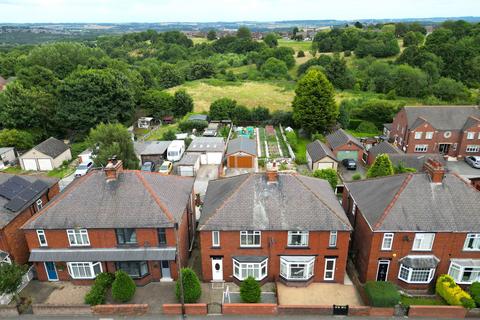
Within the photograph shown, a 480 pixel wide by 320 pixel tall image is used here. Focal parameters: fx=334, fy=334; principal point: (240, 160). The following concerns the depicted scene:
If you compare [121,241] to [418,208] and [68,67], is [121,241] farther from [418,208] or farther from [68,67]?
[68,67]

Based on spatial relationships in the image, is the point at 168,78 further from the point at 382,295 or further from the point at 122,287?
the point at 382,295

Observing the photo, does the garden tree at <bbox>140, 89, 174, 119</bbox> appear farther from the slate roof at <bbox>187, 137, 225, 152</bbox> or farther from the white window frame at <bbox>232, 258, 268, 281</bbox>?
the white window frame at <bbox>232, 258, 268, 281</bbox>

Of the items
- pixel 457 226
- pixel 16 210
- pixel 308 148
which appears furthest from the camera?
pixel 308 148

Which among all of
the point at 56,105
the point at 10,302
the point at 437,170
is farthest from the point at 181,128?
the point at 437,170

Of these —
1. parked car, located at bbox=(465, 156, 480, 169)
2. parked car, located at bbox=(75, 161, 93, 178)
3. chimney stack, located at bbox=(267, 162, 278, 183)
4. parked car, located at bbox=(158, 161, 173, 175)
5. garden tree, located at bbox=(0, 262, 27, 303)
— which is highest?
chimney stack, located at bbox=(267, 162, 278, 183)

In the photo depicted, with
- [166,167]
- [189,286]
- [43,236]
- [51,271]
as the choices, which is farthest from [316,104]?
[51,271]

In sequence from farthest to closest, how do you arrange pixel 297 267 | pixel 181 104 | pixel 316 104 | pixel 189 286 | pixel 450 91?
pixel 450 91, pixel 181 104, pixel 316 104, pixel 297 267, pixel 189 286

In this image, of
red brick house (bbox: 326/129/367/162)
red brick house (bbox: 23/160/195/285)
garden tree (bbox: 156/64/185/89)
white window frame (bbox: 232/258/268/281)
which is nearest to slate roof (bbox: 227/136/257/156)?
red brick house (bbox: 326/129/367/162)
